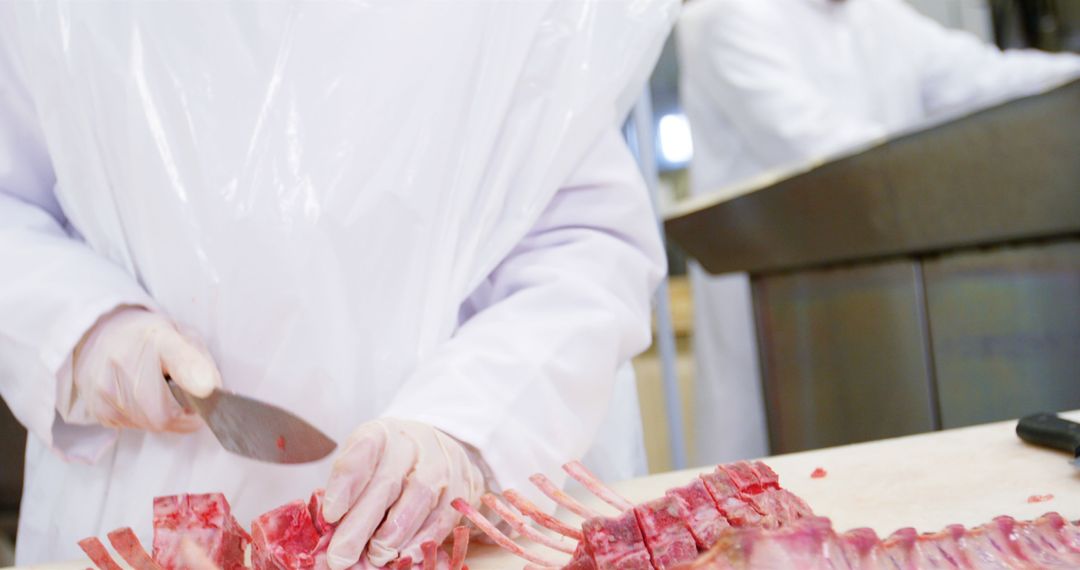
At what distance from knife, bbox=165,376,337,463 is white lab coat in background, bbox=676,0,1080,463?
2.35 meters

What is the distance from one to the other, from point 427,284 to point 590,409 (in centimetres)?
21

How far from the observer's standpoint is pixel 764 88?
10.2 ft

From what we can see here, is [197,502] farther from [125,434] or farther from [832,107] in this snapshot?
[832,107]

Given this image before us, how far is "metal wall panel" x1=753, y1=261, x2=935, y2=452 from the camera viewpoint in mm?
1993

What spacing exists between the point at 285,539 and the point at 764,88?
8.75 feet

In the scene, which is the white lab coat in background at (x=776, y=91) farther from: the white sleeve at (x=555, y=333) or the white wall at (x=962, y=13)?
the white sleeve at (x=555, y=333)

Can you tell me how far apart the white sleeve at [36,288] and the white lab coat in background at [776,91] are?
7.55 ft

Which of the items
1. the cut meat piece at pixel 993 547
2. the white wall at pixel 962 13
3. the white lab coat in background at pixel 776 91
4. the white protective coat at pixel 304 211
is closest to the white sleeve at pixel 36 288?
A: the white protective coat at pixel 304 211

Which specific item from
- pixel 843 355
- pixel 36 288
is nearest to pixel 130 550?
pixel 36 288

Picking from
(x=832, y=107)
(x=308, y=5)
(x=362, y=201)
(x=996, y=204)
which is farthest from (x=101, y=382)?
(x=832, y=107)

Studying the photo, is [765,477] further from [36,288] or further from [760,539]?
[36,288]

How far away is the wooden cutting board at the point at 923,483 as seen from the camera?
823mm

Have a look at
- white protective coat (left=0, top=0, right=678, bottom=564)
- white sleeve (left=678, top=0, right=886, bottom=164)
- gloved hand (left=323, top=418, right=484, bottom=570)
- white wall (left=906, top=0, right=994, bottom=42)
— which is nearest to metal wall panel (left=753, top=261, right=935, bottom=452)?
white sleeve (left=678, top=0, right=886, bottom=164)

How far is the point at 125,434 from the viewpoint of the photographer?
103cm
